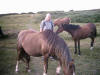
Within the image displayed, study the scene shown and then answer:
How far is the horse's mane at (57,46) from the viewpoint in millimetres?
3242

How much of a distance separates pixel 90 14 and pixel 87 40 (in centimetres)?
148

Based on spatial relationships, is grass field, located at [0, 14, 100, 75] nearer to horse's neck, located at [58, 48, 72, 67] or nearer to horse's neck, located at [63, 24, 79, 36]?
horse's neck, located at [58, 48, 72, 67]

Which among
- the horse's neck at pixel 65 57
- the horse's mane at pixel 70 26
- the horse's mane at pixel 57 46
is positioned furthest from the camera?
the horse's mane at pixel 70 26

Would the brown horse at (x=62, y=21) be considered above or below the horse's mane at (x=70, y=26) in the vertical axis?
above

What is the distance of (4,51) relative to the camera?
4836 millimetres

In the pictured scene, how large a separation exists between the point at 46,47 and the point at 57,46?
265 millimetres

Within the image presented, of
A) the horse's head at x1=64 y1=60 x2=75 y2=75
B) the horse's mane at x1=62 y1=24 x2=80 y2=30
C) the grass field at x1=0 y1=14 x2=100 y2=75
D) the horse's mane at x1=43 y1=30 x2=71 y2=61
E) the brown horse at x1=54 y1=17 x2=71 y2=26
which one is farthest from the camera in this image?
the horse's mane at x1=62 y1=24 x2=80 y2=30

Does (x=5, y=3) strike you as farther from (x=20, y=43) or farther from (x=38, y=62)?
(x=38, y=62)

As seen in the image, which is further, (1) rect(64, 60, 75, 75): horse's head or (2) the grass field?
(2) the grass field

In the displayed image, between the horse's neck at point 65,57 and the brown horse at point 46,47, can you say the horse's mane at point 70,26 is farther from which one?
the horse's neck at point 65,57

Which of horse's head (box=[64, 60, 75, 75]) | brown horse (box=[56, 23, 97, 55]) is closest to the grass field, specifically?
brown horse (box=[56, 23, 97, 55])

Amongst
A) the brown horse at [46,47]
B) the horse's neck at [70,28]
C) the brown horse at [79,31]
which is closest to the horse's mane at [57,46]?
the brown horse at [46,47]

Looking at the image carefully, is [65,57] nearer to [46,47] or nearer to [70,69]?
[70,69]

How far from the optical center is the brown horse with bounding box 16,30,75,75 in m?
3.07
